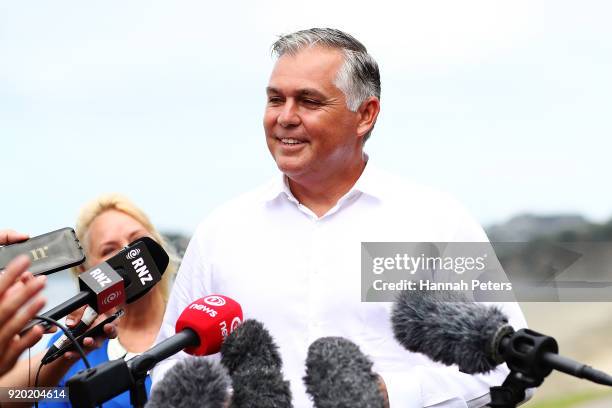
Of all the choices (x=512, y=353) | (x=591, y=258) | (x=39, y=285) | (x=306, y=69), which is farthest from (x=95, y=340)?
(x=591, y=258)

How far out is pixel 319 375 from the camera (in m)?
1.95

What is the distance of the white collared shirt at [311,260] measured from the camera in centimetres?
294

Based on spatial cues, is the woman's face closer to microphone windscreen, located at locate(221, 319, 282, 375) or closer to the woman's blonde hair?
the woman's blonde hair

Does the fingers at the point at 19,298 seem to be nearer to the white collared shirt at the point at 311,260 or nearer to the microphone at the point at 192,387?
the microphone at the point at 192,387

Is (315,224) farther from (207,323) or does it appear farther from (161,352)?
(161,352)

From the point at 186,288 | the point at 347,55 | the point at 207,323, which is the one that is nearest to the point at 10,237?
the point at 207,323

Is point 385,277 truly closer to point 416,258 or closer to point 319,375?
point 416,258

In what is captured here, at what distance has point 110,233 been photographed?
3979 millimetres

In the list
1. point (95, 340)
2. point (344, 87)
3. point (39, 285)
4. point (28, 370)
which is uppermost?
point (344, 87)

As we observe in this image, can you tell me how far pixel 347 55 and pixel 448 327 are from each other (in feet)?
4.70

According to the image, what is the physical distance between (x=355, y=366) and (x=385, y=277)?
105 centimetres

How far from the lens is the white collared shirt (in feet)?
9.63

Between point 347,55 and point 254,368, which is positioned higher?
point 347,55

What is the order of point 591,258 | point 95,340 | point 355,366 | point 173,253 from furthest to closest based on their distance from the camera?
point 173,253, point 591,258, point 95,340, point 355,366
